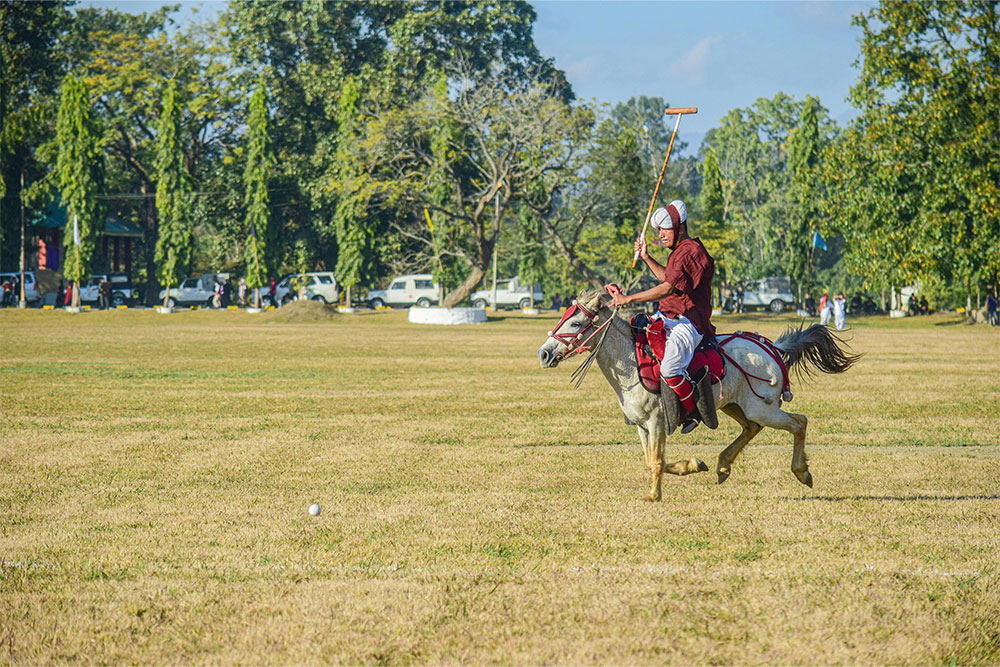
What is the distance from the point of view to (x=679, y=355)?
8.98 meters

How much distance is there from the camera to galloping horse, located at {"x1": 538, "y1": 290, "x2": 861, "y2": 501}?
8.91m

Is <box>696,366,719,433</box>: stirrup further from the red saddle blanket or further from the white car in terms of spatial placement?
the white car

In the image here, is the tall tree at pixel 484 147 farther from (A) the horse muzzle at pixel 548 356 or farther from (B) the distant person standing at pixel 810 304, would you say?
(A) the horse muzzle at pixel 548 356

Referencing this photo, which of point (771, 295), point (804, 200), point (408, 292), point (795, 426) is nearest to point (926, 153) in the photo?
point (804, 200)

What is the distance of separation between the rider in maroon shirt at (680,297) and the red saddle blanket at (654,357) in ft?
0.25

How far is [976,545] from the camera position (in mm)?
7914

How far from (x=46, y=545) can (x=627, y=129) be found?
5329 centimetres

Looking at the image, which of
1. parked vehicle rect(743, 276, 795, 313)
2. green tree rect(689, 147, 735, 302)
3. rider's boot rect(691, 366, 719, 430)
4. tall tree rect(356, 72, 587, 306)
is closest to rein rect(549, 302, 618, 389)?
rider's boot rect(691, 366, 719, 430)

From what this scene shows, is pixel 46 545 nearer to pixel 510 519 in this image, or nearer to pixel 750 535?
pixel 510 519

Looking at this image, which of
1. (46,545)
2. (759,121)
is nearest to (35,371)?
(46,545)

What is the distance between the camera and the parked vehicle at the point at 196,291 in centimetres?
6769

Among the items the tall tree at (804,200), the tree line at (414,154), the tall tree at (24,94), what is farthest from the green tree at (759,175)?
the tall tree at (24,94)

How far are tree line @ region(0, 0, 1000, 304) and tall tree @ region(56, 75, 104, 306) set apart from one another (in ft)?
0.41

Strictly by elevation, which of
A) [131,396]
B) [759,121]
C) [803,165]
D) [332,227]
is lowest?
[131,396]
